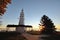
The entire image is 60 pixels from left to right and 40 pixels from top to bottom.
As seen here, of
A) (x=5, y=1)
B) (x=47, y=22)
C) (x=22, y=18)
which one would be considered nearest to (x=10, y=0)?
(x=5, y=1)

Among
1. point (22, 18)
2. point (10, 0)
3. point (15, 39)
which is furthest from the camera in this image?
point (22, 18)

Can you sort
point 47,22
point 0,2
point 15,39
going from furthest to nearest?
point 47,22 → point 15,39 → point 0,2

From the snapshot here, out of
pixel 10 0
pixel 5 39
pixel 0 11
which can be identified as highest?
pixel 10 0

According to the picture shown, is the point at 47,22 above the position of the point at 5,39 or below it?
above

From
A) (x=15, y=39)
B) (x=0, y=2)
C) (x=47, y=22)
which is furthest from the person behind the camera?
(x=47, y=22)

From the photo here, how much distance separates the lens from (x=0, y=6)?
2097 centimetres

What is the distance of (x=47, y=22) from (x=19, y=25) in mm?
24879

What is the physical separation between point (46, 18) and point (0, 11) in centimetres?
7943

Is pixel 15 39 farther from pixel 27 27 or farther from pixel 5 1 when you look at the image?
pixel 27 27

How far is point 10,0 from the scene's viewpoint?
2220 cm

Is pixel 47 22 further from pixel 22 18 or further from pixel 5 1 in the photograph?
pixel 5 1

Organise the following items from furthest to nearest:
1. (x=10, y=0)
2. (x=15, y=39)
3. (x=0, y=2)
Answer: (x=15, y=39)
(x=10, y=0)
(x=0, y=2)

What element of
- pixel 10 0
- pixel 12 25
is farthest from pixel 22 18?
pixel 10 0

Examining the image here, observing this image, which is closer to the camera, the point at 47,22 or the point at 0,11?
the point at 0,11
